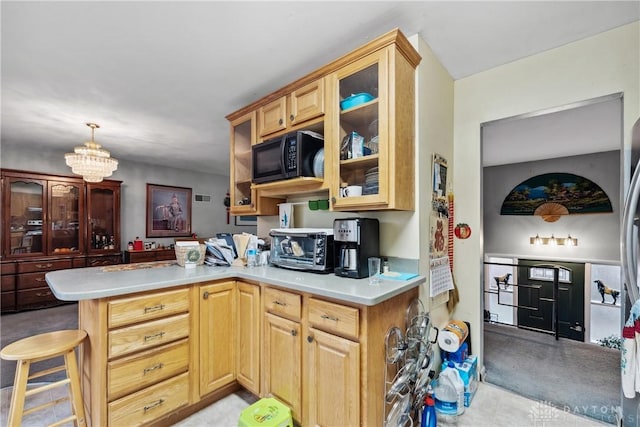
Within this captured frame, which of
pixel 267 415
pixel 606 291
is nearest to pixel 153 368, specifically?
pixel 267 415

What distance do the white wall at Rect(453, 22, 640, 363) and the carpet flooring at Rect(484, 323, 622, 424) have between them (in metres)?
0.50

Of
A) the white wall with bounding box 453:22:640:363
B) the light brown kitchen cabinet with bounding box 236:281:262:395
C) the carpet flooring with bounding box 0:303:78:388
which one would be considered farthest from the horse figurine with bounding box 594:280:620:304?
the carpet flooring with bounding box 0:303:78:388

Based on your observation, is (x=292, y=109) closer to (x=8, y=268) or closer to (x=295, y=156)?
(x=295, y=156)

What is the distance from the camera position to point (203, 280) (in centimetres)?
182

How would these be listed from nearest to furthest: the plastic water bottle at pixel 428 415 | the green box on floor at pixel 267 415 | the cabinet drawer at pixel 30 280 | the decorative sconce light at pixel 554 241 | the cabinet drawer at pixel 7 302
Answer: the green box on floor at pixel 267 415, the plastic water bottle at pixel 428 415, the cabinet drawer at pixel 7 302, the cabinet drawer at pixel 30 280, the decorative sconce light at pixel 554 241

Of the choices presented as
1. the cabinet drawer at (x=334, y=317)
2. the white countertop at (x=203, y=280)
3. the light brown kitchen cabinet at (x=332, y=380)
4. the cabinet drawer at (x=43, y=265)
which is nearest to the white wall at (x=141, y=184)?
the cabinet drawer at (x=43, y=265)

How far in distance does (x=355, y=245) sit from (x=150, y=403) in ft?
4.97

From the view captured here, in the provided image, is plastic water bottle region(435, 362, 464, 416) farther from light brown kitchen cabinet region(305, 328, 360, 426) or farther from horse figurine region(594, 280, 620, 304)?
horse figurine region(594, 280, 620, 304)

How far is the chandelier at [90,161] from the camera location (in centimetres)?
306

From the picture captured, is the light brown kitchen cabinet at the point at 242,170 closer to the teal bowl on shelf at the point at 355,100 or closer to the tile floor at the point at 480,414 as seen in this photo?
the teal bowl on shelf at the point at 355,100

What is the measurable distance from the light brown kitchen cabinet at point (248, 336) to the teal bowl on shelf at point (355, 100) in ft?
4.41

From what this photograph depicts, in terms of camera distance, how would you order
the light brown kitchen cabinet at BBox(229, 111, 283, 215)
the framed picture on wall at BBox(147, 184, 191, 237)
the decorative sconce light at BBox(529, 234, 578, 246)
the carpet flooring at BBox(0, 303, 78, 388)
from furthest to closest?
the framed picture on wall at BBox(147, 184, 191, 237), the decorative sconce light at BBox(529, 234, 578, 246), the light brown kitchen cabinet at BBox(229, 111, 283, 215), the carpet flooring at BBox(0, 303, 78, 388)

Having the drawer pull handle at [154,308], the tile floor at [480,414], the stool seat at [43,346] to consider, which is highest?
the drawer pull handle at [154,308]

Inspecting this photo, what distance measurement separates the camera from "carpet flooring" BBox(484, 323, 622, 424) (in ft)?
6.45
